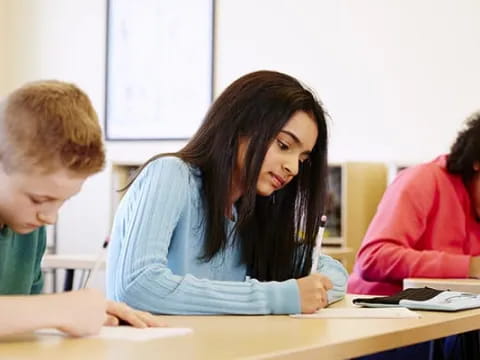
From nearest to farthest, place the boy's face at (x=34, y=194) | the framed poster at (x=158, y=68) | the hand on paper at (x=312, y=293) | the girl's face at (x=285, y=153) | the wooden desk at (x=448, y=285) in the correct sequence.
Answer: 1. the boy's face at (x=34, y=194)
2. the hand on paper at (x=312, y=293)
3. the girl's face at (x=285, y=153)
4. the wooden desk at (x=448, y=285)
5. the framed poster at (x=158, y=68)

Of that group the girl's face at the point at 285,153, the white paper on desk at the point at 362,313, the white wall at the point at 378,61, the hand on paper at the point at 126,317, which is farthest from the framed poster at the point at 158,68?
the hand on paper at the point at 126,317

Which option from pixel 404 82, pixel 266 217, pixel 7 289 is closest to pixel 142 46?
pixel 404 82

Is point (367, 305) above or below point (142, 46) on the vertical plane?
below

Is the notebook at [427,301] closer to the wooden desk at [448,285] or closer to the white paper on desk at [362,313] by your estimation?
the white paper on desk at [362,313]

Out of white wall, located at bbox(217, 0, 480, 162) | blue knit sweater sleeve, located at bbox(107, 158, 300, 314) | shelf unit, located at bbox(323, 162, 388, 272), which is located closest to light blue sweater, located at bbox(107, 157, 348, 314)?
blue knit sweater sleeve, located at bbox(107, 158, 300, 314)

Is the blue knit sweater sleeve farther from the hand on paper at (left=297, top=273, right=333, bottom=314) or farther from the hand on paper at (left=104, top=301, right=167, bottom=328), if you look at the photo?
the hand on paper at (left=104, top=301, right=167, bottom=328)

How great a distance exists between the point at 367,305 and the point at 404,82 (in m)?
3.04

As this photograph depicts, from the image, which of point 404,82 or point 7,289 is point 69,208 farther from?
point 7,289

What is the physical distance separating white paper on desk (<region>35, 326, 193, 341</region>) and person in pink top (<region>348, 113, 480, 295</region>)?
4.35 feet

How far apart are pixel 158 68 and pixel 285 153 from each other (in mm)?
3709

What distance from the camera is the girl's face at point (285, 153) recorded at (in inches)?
78.2

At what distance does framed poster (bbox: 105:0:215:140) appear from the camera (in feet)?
18.0

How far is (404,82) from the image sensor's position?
4.81 m

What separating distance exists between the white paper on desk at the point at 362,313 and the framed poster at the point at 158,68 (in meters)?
3.72
